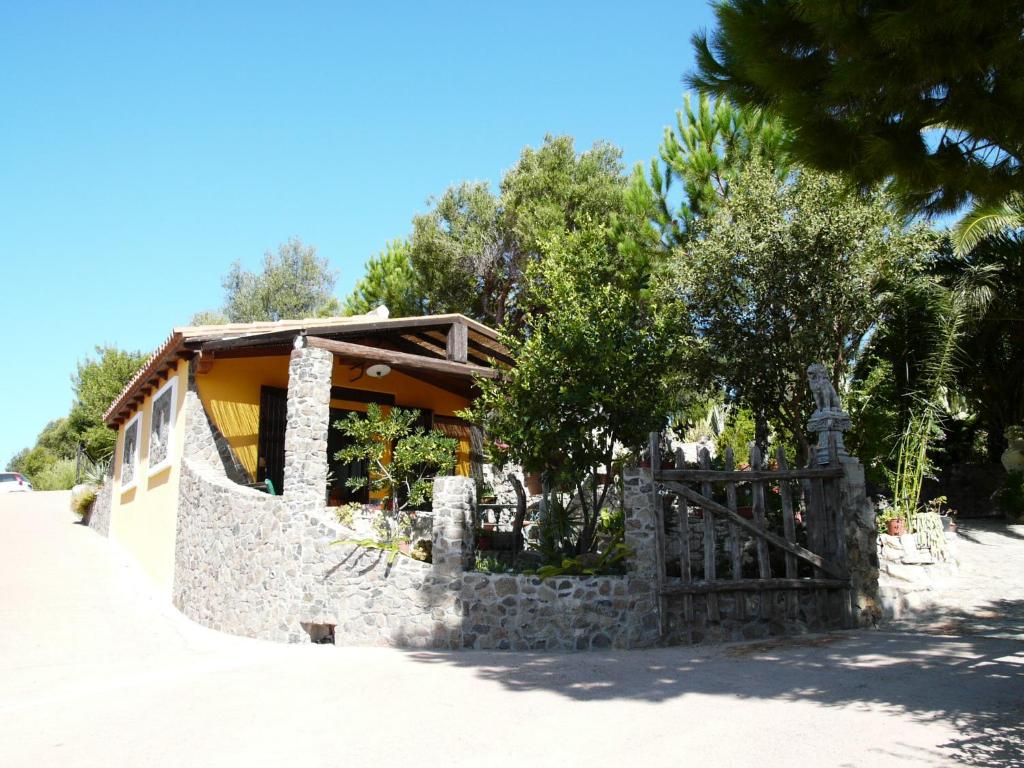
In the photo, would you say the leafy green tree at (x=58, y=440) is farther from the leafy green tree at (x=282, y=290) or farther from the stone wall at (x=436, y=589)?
the stone wall at (x=436, y=589)

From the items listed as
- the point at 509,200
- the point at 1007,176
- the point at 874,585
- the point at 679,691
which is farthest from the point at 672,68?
the point at 509,200

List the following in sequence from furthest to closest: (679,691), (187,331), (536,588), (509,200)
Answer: (509,200), (187,331), (536,588), (679,691)

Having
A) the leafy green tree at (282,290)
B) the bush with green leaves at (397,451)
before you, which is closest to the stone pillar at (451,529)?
the bush with green leaves at (397,451)

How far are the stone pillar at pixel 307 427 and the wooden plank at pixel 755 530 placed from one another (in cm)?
478

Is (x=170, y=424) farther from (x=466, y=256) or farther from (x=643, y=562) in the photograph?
(x=466, y=256)

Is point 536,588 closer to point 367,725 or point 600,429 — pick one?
point 600,429

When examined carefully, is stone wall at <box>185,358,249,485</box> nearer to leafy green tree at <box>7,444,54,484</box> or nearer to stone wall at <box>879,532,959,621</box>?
stone wall at <box>879,532,959,621</box>

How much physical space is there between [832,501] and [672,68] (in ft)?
18.2

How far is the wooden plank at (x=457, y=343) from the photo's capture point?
13156 millimetres

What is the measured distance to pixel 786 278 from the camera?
1216 centimetres

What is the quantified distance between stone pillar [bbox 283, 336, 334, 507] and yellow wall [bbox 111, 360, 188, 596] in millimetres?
2919

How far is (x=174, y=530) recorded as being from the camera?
12.9m

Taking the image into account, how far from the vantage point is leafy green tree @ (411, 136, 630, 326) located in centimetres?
2155

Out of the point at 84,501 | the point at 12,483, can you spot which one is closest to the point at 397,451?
the point at 84,501
